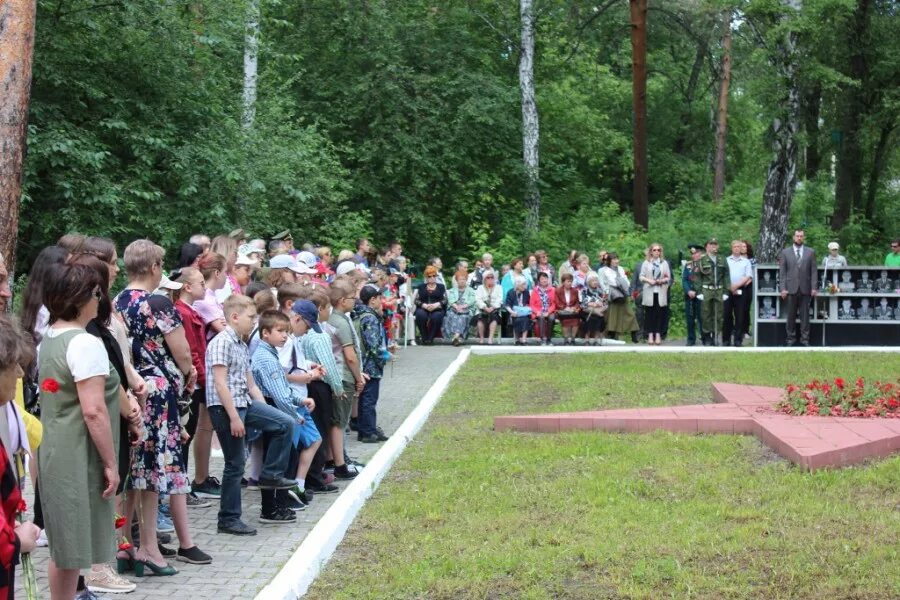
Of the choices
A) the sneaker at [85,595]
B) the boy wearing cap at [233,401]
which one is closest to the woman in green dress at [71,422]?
the sneaker at [85,595]

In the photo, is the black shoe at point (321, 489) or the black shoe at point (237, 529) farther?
the black shoe at point (321, 489)

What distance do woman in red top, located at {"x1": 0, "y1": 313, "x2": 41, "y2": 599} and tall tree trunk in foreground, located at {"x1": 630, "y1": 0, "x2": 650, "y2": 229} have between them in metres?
29.1

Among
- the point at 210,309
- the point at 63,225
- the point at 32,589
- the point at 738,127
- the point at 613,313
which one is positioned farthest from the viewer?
the point at 738,127

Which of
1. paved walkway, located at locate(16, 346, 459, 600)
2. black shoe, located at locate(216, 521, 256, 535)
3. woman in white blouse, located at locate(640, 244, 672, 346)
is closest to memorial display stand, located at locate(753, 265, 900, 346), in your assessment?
woman in white blouse, located at locate(640, 244, 672, 346)

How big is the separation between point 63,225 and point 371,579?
11756mm

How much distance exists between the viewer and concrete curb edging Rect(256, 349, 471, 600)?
6621mm

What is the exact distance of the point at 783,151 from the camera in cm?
2625

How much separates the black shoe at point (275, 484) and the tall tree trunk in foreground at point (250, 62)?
1254 centimetres

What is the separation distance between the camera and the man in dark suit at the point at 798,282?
22438mm

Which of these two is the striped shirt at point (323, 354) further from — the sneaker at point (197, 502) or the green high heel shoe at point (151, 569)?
the green high heel shoe at point (151, 569)

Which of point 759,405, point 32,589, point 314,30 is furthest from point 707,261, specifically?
point 32,589

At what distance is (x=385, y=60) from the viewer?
107 feet

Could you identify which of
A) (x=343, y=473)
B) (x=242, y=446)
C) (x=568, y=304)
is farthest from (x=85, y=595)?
(x=568, y=304)

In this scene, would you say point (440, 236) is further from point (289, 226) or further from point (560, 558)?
point (560, 558)
